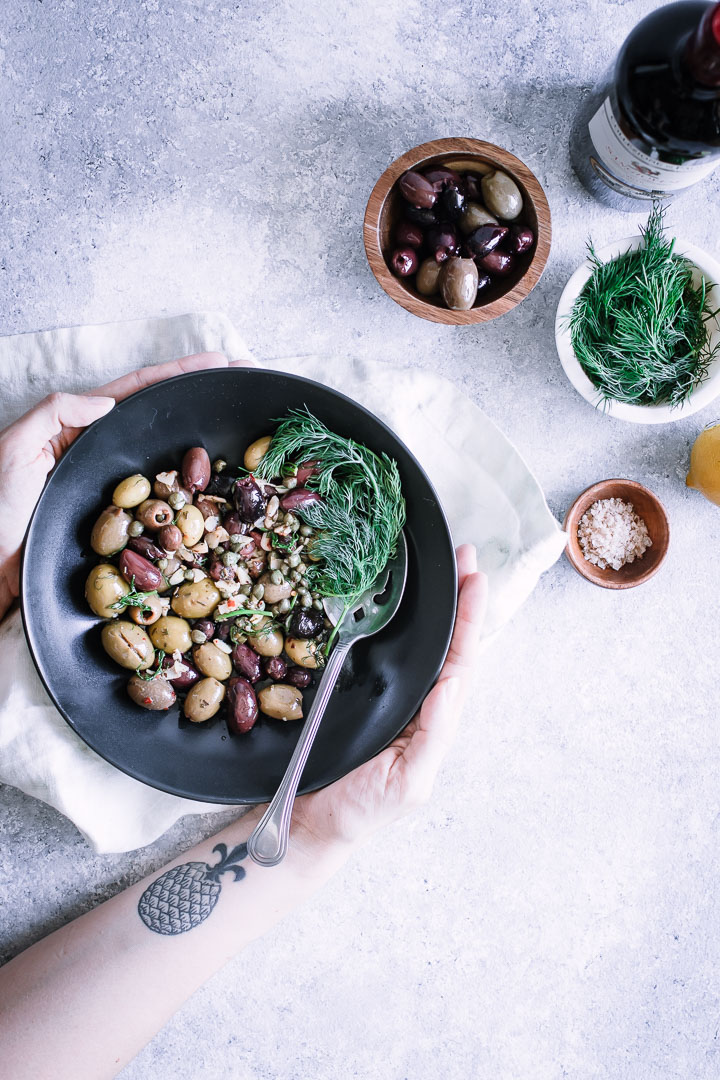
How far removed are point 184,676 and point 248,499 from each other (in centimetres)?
26

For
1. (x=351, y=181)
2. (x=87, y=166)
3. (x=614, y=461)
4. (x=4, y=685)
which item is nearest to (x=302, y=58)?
(x=351, y=181)

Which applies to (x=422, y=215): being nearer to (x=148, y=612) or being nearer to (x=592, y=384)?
(x=592, y=384)

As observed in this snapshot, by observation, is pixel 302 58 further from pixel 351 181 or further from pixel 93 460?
pixel 93 460

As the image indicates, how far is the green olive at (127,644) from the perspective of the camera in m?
1.06

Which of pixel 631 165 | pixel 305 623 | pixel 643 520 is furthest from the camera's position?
pixel 643 520

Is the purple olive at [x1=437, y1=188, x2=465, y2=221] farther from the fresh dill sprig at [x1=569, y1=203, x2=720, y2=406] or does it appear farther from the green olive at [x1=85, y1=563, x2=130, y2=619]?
the green olive at [x1=85, y1=563, x2=130, y2=619]

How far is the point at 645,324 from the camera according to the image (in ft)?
3.65

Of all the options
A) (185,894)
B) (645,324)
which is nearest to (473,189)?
(645,324)

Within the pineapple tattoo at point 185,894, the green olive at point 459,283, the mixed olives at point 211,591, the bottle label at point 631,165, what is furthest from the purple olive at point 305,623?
the bottle label at point 631,165

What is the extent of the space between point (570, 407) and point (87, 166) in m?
0.83

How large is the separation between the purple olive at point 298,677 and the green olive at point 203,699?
0.09 m

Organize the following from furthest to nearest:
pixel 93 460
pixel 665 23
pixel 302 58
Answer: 1. pixel 302 58
2. pixel 93 460
3. pixel 665 23

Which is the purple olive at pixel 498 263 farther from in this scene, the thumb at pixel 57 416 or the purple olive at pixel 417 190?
the thumb at pixel 57 416

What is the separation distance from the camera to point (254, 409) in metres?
1.09
